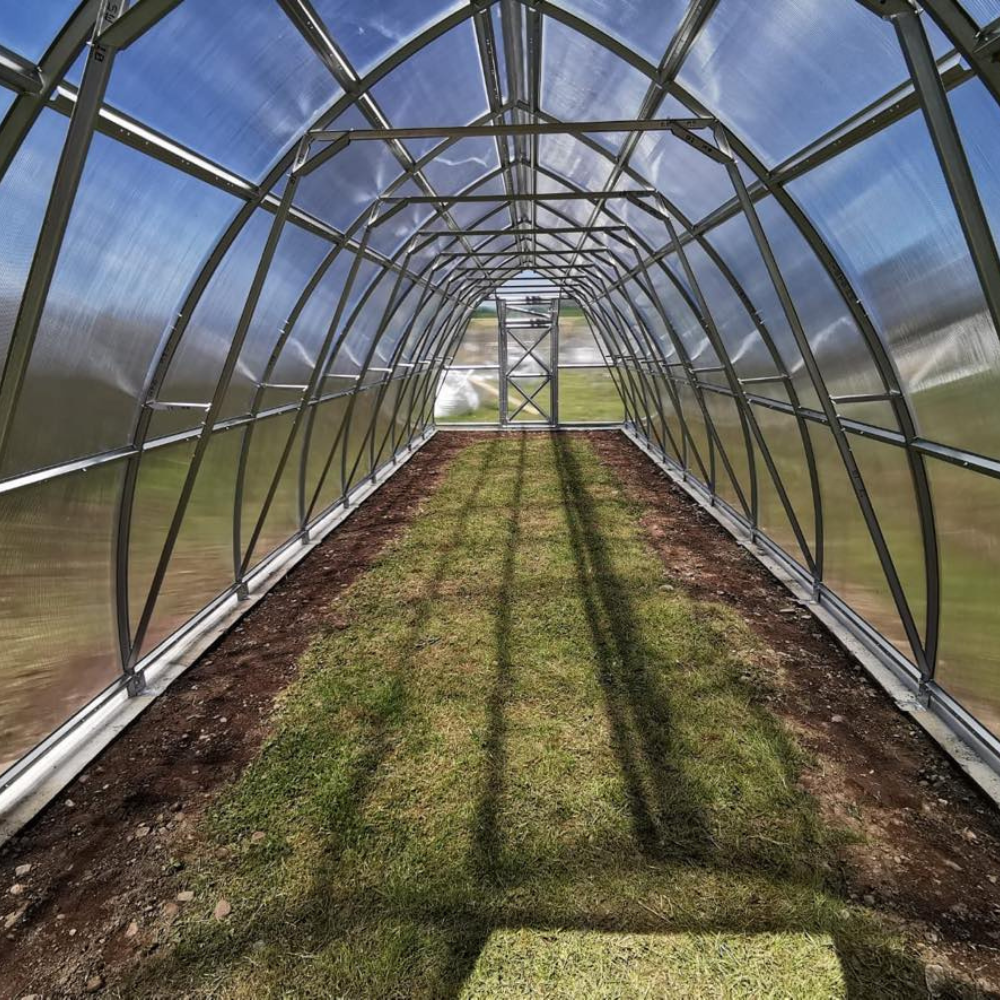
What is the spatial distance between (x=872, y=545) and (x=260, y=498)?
711 cm

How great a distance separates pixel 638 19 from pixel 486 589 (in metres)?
6.04

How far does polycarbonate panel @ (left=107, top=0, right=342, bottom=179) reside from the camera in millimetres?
4117

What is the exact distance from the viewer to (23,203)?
11.8 ft

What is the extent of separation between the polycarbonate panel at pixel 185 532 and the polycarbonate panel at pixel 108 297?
0.77 m

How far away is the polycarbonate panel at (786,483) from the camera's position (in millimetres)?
8109

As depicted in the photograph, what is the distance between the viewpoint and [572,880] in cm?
410

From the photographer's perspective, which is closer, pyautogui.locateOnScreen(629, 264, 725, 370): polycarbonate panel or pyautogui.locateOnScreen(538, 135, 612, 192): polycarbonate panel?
pyautogui.locateOnScreen(538, 135, 612, 192): polycarbonate panel

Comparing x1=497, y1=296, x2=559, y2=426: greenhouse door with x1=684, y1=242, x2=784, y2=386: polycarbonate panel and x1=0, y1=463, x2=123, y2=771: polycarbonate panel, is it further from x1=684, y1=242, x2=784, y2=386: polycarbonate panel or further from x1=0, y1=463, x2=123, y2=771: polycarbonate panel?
x1=0, y1=463, x2=123, y2=771: polycarbonate panel

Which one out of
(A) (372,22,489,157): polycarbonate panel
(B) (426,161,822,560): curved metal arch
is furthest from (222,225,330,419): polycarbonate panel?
(B) (426,161,822,560): curved metal arch

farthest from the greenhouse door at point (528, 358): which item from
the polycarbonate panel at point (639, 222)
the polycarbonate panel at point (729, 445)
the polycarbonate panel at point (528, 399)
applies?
the polycarbonate panel at point (639, 222)

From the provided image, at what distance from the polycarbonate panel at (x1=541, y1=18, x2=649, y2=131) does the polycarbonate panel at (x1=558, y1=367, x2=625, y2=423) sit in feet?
52.7

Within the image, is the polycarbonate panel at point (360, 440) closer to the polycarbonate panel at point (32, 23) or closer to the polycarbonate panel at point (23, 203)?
the polycarbonate panel at point (23, 203)

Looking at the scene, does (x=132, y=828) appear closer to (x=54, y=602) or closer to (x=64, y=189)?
Result: (x=54, y=602)

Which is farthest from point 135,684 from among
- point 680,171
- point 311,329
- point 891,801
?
point 680,171
